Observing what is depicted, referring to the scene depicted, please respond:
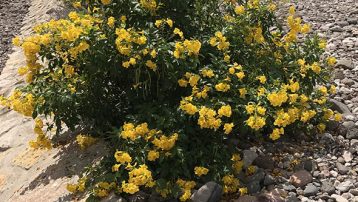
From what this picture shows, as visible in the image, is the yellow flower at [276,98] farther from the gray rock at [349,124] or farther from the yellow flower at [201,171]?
the gray rock at [349,124]

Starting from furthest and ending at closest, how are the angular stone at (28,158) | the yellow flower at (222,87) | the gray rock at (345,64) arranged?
the gray rock at (345,64) → the angular stone at (28,158) → the yellow flower at (222,87)

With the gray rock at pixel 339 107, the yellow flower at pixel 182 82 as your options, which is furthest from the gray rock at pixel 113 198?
the gray rock at pixel 339 107

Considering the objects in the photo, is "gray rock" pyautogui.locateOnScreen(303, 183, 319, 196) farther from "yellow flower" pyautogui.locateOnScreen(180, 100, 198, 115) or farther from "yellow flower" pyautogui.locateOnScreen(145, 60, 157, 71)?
"yellow flower" pyautogui.locateOnScreen(145, 60, 157, 71)

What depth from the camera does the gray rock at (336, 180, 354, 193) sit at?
3703 millimetres

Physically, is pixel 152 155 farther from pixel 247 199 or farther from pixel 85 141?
pixel 85 141

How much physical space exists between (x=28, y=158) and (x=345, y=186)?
2927 mm

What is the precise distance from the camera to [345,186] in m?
3.72

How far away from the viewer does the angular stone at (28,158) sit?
4.55 m

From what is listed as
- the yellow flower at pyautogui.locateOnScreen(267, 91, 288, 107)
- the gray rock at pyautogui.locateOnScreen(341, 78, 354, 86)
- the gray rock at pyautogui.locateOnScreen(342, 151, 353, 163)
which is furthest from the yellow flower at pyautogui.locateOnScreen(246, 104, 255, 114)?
the gray rock at pyautogui.locateOnScreen(341, 78, 354, 86)

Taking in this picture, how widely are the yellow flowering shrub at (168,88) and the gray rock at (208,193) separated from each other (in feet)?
0.26

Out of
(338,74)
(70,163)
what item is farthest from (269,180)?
(338,74)

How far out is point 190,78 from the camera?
3576mm

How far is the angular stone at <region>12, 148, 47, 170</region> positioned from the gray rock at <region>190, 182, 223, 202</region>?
72.7 inches

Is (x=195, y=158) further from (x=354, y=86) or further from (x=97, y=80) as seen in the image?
(x=354, y=86)
